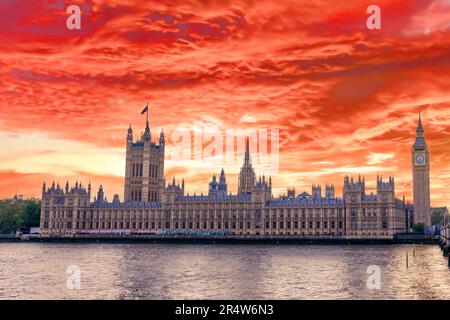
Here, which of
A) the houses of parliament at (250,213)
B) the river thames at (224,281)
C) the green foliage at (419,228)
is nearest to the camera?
the river thames at (224,281)

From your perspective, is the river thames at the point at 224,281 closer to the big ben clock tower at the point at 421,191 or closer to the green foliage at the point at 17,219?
the big ben clock tower at the point at 421,191

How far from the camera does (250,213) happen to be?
17225 cm

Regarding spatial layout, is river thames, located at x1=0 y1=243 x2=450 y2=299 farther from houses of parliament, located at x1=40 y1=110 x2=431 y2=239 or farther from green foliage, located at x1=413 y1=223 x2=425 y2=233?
green foliage, located at x1=413 y1=223 x2=425 y2=233

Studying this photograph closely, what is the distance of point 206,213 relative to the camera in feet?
582

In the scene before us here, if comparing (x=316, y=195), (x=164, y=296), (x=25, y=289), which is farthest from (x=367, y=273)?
(x=316, y=195)

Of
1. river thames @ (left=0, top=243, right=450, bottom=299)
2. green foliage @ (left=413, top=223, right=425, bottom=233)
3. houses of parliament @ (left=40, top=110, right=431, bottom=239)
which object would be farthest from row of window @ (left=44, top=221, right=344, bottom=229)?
river thames @ (left=0, top=243, right=450, bottom=299)

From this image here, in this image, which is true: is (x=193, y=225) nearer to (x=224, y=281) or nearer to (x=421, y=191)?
(x=421, y=191)

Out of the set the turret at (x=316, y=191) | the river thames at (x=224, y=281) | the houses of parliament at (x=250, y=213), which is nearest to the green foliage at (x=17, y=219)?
the houses of parliament at (x=250, y=213)

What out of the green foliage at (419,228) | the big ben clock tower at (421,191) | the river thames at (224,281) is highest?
the big ben clock tower at (421,191)

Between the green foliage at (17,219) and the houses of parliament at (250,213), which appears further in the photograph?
the green foliage at (17,219)

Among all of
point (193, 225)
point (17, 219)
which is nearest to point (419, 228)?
point (193, 225)

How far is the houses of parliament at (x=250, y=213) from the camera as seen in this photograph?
519 feet

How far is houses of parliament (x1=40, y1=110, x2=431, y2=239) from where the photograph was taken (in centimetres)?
15825
